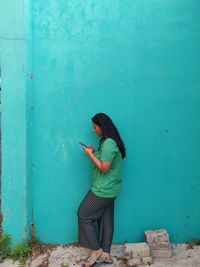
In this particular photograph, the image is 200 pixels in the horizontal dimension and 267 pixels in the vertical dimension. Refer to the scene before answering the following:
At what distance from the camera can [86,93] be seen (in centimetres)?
447

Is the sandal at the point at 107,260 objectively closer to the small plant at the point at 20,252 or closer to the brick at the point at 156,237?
the brick at the point at 156,237

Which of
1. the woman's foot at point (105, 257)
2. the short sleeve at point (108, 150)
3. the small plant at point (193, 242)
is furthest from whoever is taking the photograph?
the small plant at point (193, 242)

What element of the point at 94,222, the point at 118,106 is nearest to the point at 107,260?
the point at 94,222

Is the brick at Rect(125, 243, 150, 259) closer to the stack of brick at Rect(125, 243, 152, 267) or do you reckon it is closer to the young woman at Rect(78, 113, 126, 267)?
the stack of brick at Rect(125, 243, 152, 267)

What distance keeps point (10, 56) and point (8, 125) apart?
748 millimetres

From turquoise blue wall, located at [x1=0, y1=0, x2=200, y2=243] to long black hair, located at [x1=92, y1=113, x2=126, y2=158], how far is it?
0.31 meters

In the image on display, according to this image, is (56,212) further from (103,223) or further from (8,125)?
(8,125)

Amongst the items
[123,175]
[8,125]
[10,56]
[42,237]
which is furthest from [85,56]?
[42,237]

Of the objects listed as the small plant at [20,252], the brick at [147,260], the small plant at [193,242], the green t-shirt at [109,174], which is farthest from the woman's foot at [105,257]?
the small plant at [193,242]

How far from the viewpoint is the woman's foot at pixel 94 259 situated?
4.15m

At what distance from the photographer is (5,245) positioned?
441cm

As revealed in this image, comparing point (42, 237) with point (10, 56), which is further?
point (42, 237)

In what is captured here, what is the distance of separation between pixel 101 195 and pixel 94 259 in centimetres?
69

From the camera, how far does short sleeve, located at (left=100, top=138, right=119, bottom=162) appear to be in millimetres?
4020
